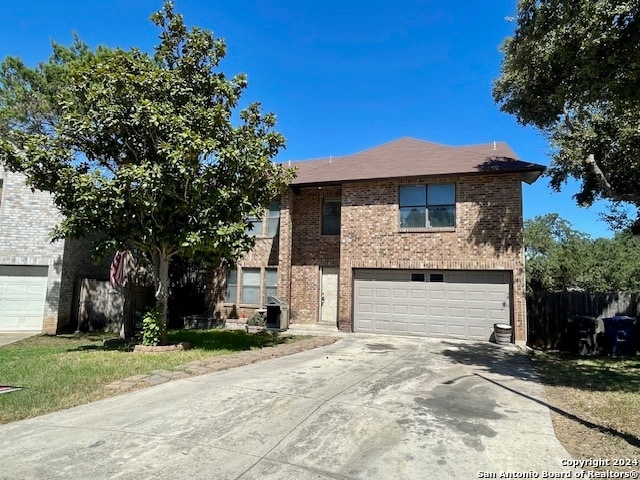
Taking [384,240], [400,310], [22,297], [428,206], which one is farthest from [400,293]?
[22,297]

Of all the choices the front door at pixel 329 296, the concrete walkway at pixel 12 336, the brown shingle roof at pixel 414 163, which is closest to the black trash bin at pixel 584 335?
the brown shingle roof at pixel 414 163

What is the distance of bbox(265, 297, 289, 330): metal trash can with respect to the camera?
15.3m

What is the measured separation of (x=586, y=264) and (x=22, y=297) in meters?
33.7

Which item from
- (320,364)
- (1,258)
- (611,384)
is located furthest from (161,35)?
(611,384)

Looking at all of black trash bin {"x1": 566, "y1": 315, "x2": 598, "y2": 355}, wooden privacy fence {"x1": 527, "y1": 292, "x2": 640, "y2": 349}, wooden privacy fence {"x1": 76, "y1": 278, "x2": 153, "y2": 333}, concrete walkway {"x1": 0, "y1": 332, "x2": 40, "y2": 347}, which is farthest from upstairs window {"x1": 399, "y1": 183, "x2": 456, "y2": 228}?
concrete walkway {"x1": 0, "y1": 332, "x2": 40, "y2": 347}

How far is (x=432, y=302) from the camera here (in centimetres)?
1407

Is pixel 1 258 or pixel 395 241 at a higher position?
pixel 395 241

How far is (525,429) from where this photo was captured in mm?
5016

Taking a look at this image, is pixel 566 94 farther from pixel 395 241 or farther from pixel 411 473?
pixel 411 473

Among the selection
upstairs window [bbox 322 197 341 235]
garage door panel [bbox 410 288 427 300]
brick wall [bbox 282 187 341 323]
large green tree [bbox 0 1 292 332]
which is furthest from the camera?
upstairs window [bbox 322 197 341 235]

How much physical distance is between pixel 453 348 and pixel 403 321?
9.14 ft

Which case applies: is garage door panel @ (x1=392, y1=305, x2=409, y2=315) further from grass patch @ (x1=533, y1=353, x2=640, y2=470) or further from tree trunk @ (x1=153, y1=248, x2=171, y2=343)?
tree trunk @ (x1=153, y1=248, x2=171, y2=343)

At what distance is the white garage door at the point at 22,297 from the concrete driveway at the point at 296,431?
37.5 feet

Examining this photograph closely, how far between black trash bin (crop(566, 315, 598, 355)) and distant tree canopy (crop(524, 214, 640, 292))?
46.1 ft
